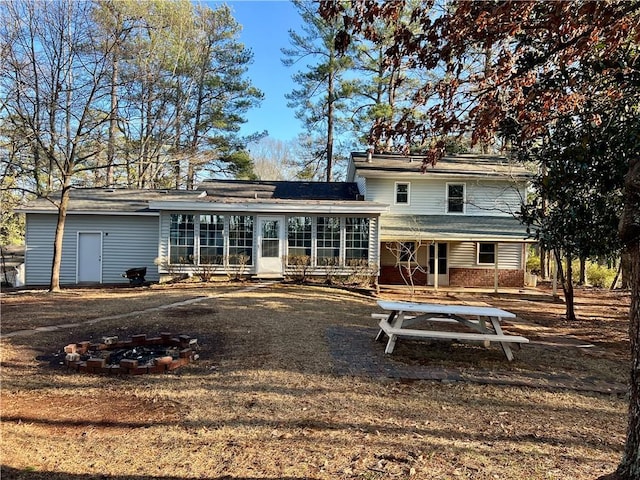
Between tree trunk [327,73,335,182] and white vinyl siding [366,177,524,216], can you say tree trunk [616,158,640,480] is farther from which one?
tree trunk [327,73,335,182]

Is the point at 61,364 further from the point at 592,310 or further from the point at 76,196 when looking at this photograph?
the point at 76,196

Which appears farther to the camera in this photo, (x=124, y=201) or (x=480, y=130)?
(x=124, y=201)

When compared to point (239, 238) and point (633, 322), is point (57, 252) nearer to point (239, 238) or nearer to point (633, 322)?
point (239, 238)

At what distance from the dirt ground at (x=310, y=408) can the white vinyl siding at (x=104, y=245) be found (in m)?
8.91

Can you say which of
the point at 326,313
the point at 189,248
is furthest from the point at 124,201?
the point at 326,313

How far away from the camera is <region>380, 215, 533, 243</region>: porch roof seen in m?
16.9

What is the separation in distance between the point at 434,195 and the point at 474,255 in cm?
325

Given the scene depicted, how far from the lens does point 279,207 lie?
1595cm

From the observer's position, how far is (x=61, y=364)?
18.0ft

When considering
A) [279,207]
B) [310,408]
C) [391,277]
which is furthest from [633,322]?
[391,277]

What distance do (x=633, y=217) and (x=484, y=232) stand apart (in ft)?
51.3

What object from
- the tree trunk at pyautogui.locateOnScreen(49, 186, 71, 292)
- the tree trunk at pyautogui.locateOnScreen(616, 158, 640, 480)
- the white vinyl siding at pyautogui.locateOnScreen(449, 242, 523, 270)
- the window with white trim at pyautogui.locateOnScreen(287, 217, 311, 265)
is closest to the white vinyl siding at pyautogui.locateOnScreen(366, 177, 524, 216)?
the white vinyl siding at pyautogui.locateOnScreen(449, 242, 523, 270)

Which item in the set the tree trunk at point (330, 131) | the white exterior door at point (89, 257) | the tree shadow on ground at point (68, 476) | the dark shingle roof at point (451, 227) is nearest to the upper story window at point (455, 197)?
the dark shingle roof at point (451, 227)

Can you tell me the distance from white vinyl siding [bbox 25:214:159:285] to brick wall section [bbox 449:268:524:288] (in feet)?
42.4
